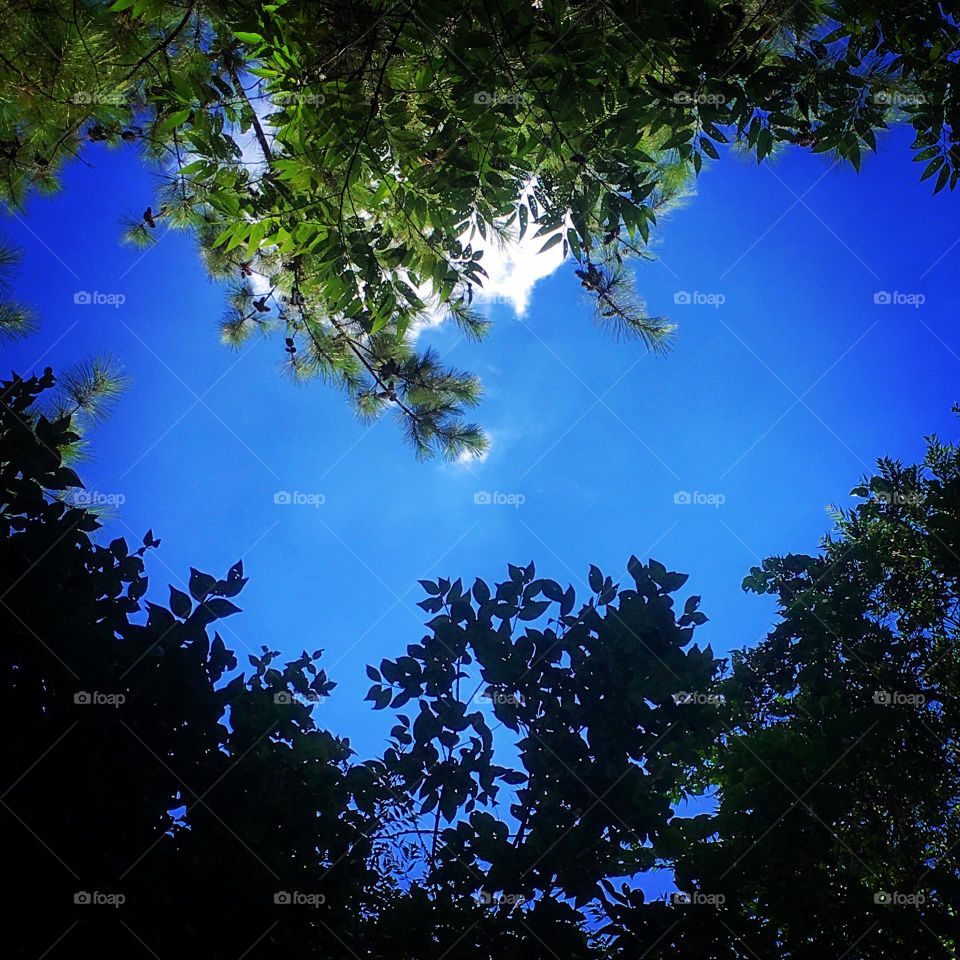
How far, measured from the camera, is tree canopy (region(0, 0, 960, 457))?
2.31 meters

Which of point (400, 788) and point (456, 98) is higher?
point (456, 98)

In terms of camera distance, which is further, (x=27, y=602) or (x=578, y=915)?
(x=27, y=602)

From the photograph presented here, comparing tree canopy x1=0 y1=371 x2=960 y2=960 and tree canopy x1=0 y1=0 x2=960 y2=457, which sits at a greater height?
tree canopy x1=0 y1=0 x2=960 y2=457

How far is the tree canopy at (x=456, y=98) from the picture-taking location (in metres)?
2.31

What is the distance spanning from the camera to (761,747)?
2.36 m

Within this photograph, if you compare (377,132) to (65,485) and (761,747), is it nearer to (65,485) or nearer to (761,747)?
(65,485)

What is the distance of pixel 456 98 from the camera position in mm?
2465

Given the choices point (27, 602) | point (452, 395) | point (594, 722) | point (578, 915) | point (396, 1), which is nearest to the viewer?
point (578, 915)

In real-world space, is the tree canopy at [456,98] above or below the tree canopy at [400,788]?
above

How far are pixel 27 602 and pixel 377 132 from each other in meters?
2.36

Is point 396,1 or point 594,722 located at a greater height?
point 396,1

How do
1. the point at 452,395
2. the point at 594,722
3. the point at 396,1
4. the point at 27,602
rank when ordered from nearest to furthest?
the point at 27,602, the point at 594,722, the point at 396,1, the point at 452,395

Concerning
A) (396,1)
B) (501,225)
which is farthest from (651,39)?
(501,225)

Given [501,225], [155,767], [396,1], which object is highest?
[501,225]
